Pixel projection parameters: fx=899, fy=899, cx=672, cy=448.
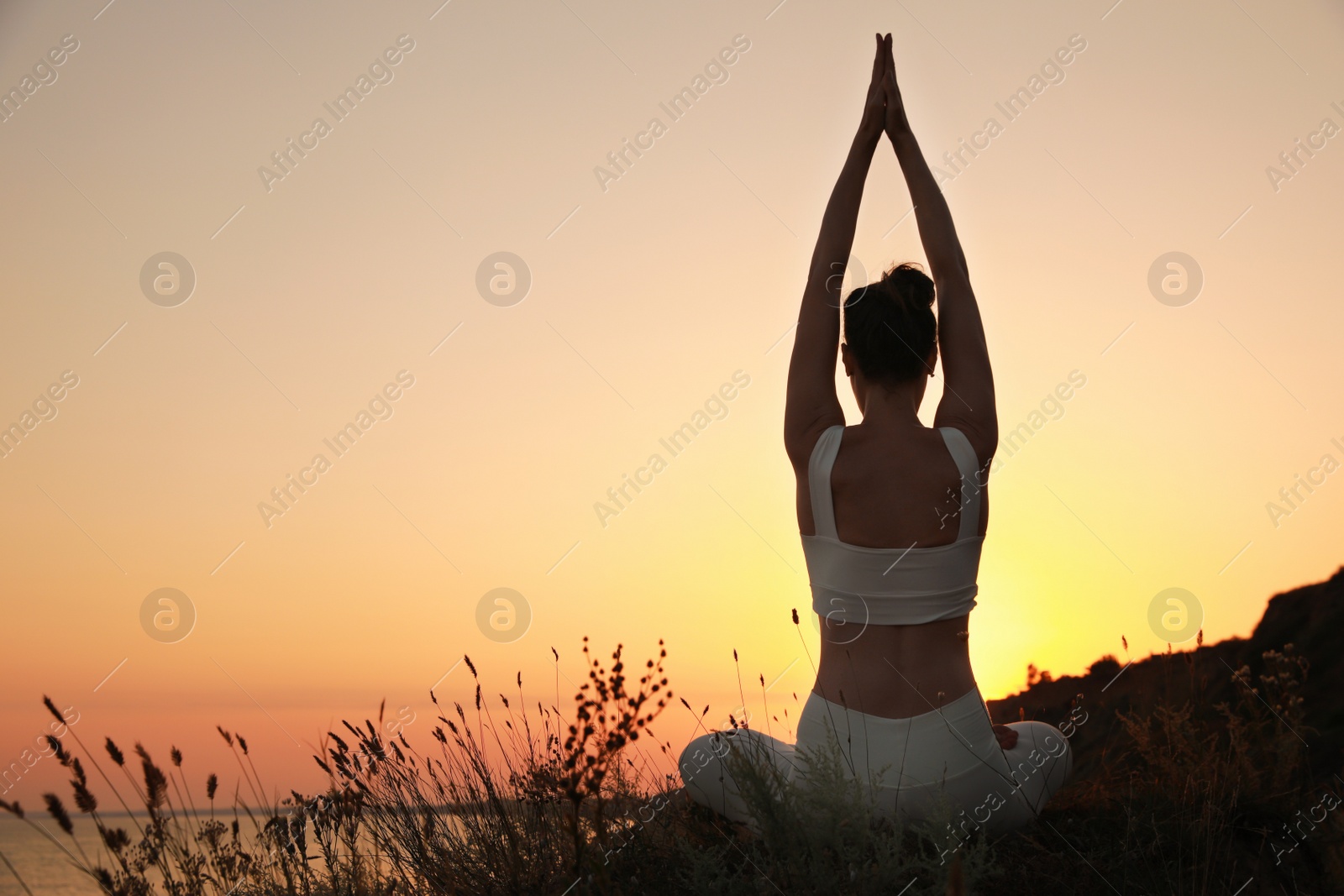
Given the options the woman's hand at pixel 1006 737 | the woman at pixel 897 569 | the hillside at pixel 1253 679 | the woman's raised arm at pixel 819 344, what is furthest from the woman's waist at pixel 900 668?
the hillside at pixel 1253 679

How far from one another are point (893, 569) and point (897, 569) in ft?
0.04

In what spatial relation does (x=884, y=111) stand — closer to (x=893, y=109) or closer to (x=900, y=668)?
(x=893, y=109)


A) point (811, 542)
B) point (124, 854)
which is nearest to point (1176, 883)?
point (811, 542)

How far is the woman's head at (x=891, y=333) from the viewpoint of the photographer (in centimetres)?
318

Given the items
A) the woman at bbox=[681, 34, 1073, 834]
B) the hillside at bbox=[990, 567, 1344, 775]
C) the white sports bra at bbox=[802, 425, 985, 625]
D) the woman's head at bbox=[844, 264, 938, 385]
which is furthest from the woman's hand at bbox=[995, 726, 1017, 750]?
the hillside at bbox=[990, 567, 1344, 775]

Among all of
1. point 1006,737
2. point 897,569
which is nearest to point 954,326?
point 897,569

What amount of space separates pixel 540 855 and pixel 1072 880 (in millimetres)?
1946

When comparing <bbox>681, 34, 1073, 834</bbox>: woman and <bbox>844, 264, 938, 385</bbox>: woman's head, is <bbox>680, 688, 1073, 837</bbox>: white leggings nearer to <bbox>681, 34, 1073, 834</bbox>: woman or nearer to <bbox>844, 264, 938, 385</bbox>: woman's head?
<bbox>681, 34, 1073, 834</bbox>: woman

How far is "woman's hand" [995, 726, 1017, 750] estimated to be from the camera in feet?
10.2

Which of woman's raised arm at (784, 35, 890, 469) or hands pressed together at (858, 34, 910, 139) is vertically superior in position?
hands pressed together at (858, 34, 910, 139)

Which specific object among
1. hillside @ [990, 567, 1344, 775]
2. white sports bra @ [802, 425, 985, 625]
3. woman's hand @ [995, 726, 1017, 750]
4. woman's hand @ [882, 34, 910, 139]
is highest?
woman's hand @ [882, 34, 910, 139]

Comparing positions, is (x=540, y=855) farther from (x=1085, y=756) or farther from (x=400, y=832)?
(x=1085, y=756)

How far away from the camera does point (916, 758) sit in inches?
114

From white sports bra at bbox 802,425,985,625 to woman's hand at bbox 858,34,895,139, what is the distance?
157cm
